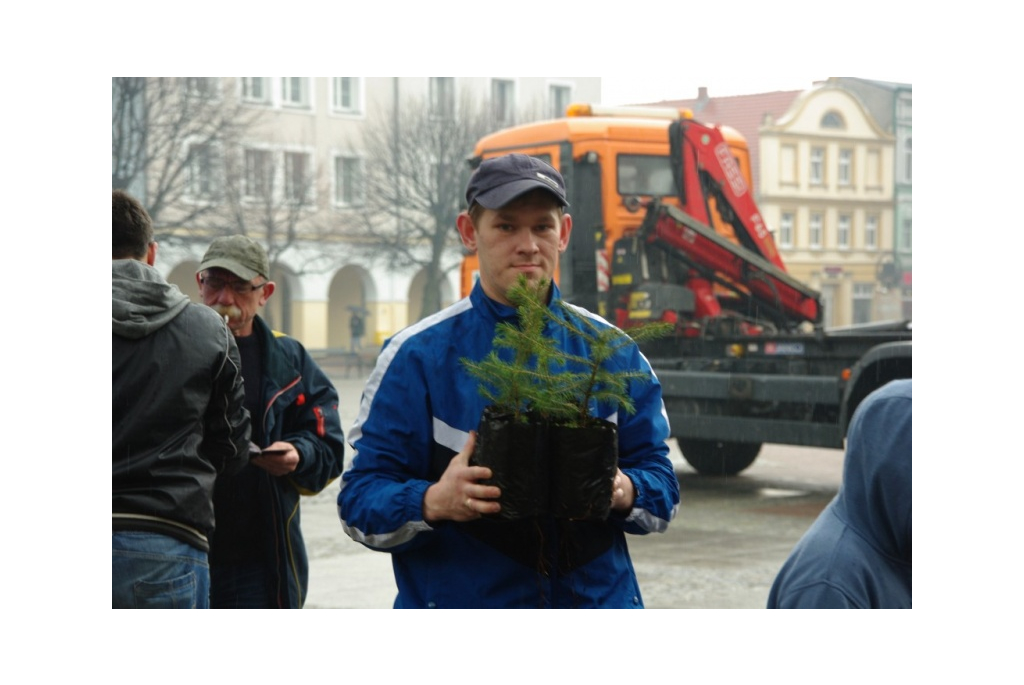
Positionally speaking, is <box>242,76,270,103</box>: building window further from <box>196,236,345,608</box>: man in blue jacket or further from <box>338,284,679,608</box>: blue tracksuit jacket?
<box>338,284,679,608</box>: blue tracksuit jacket

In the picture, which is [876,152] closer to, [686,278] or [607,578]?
[686,278]

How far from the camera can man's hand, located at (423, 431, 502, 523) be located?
2145 millimetres

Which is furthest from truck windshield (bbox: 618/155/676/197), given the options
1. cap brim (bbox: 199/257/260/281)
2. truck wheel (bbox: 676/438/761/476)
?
cap brim (bbox: 199/257/260/281)

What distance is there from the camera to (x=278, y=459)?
3.49 metres

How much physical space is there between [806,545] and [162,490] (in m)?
1.49

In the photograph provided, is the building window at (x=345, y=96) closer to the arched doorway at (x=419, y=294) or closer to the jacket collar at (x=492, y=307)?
the arched doorway at (x=419, y=294)

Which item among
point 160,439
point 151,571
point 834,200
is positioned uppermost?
point 834,200

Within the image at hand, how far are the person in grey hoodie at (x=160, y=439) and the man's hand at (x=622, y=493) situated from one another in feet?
3.57

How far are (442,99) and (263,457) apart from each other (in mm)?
20960

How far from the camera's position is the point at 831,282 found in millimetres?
13461

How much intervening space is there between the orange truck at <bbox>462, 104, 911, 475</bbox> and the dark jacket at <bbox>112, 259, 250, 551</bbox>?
680cm

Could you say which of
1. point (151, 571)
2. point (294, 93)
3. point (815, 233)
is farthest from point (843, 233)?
point (151, 571)

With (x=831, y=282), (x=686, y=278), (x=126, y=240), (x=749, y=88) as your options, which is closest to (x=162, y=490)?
(x=126, y=240)

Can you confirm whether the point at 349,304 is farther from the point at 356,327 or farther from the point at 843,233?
the point at 843,233
